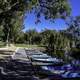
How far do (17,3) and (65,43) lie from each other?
51044 millimetres

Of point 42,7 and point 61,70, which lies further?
point 42,7

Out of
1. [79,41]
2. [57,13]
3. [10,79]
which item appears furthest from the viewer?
[79,41]

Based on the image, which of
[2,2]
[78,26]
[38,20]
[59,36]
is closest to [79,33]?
[78,26]

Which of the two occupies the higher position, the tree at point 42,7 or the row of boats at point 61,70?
the tree at point 42,7

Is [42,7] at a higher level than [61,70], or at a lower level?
higher

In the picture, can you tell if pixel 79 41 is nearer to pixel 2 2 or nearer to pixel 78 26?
pixel 78 26

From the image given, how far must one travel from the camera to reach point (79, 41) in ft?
224

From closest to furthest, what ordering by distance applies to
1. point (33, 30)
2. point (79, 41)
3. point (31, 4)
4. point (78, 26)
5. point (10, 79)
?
point (10, 79)
point (31, 4)
point (78, 26)
point (79, 41)
point (33, 30)

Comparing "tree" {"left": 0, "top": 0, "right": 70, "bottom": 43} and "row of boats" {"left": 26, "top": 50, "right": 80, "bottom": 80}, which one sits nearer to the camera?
"row of boats" {"left": 26, "top": 50, "right": 80, "bottom": 80}

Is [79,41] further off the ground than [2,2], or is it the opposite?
[2,2]

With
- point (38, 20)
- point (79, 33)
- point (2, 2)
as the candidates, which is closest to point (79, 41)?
point (79, 33)

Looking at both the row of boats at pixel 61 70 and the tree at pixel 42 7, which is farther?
the tree at pixel 42 7

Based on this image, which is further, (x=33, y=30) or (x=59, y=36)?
(x=33, y=30)

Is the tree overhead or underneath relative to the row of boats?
overhead
